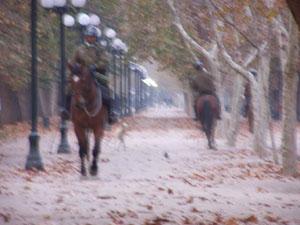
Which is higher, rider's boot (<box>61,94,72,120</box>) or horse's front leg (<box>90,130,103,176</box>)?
rider's boot (<box>61,94,72,120</box>)

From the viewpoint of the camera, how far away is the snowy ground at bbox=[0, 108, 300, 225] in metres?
11.8

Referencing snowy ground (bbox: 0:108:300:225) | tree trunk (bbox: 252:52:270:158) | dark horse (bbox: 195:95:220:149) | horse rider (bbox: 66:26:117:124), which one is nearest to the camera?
snowy ground (bbox: 0:108:300:225)

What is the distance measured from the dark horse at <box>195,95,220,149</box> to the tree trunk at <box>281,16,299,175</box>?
971cm

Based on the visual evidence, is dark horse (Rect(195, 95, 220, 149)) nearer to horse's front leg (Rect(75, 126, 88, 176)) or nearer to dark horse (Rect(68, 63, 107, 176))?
dark horse (Rect(68, 63, 107, 176))

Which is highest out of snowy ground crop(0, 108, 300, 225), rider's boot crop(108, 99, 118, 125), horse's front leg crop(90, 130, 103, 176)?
rider's boot crop(108, 99, 118, 125)

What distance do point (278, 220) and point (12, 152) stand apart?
18.0 m

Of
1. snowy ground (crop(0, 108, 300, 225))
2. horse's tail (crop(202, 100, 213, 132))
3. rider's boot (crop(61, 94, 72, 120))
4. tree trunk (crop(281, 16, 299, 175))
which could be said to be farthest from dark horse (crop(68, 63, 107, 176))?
horse's tail (crop(202, 100, 213, 132))

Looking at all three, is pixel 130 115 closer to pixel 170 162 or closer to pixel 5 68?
pixel 5 68

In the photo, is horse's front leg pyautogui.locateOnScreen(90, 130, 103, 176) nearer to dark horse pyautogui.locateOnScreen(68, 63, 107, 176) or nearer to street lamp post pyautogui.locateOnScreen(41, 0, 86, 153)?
Answer: dark horse pyautogui.locateOnScreen(68, 63, 107, 176)

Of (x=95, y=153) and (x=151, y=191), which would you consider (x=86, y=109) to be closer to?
(x=95, y=153)

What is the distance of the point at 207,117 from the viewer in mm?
30422

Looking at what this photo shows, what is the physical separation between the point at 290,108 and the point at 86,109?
14.0ft

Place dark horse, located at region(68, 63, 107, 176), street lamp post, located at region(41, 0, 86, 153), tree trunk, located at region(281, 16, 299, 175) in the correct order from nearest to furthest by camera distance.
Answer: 1. dark horse, located at region(68, 63, 107, 176)
2. tree trunk, located at region(281, 16, 299, 175)
3. street lamp post, located at region(41, 0, 86, 153)

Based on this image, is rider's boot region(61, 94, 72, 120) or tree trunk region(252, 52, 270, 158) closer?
rider's boot region(61, 94, 72, 120)
